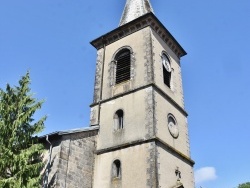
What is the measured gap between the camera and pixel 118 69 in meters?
18.1

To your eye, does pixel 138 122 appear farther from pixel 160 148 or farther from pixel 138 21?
pixel 138 21

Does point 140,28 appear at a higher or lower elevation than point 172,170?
higher

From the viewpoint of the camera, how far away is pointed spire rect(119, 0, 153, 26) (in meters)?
20.8

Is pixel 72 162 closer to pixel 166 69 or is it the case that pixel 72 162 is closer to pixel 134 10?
pixel 166 69

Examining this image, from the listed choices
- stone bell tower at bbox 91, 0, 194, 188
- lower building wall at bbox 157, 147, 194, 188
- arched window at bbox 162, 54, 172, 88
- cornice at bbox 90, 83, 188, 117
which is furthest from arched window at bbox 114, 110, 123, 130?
arched window at bbox 162, 54, 172, 88

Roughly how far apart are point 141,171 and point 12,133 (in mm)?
5440

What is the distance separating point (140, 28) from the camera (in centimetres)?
1847

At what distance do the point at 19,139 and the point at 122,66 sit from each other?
26.0ft

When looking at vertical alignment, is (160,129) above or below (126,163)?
above

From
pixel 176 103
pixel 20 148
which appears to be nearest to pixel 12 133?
pixel 20 148

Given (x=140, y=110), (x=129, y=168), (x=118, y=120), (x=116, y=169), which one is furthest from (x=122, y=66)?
(x=129, y=168)

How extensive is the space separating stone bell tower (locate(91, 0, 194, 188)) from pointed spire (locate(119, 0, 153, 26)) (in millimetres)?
293

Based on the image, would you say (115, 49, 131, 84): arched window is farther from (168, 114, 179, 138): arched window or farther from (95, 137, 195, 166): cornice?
(95, 137, 195, 166): cornice

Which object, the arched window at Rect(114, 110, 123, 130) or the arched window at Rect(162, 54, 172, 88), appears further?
the arched window at Rect(162, 54, 172, 88)
